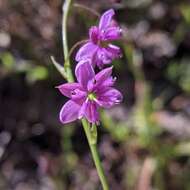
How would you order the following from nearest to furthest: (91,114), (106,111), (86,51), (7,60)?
(91,114), (86,51), (7,60), (106,111)

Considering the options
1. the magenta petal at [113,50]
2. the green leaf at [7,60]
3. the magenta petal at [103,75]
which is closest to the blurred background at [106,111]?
the green leaf at [7,60]

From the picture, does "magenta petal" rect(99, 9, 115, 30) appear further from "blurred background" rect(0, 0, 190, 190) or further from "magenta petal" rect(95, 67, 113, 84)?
"blurred background" rect(0, 0, 190, 190)

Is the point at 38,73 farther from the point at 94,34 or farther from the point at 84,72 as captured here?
the point at 84,72

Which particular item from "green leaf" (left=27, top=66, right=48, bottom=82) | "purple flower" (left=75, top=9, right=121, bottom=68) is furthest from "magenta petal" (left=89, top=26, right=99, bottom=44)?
"green leaf" (left=27, top=66, right=48, bottom=82)

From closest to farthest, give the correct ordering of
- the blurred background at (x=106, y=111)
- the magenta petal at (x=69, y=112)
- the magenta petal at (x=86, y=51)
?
the magenta petal at (x=69, y=112), the magenta petal at (x=86, y=51), the blurred background at (x=106, y=111)

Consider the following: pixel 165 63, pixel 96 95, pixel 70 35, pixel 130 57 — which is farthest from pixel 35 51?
pixel 96 95

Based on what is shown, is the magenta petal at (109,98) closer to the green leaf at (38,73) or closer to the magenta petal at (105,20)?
the magenta petal at (105,20)

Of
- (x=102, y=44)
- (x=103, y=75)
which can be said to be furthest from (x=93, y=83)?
(x=102, y=44)
